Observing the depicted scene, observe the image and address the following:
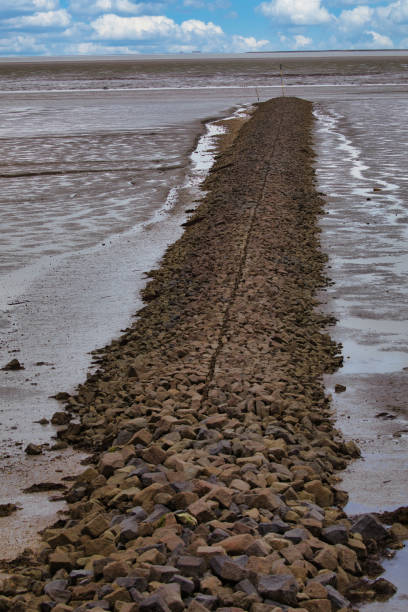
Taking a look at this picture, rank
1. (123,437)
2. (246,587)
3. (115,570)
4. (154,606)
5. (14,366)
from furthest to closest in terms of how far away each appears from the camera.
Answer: (14,366), (123,437), (115,570), (246,587), (154,606)

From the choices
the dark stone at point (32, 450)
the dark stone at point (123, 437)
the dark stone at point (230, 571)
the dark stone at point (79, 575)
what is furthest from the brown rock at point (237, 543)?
the dark stone at point (32, 450)

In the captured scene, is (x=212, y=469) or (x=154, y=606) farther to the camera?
(x=212, y=469)

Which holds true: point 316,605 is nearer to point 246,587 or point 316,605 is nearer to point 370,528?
point 246,587

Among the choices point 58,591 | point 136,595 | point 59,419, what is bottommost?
Answer: point 59,419

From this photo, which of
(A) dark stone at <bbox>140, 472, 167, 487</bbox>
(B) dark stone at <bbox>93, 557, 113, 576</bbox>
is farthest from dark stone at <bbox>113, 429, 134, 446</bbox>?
(B) dark stone at <bbox>93, 557, 113, 576</bbox>

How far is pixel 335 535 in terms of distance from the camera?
4172mm

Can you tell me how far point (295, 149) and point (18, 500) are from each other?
17552mm

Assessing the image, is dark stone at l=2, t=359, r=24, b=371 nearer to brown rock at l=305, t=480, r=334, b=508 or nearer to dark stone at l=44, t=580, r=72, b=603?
brown rock at l=305, t=480, r=334, b=508

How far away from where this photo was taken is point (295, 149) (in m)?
21.2

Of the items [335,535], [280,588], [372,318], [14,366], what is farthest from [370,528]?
[372,318]

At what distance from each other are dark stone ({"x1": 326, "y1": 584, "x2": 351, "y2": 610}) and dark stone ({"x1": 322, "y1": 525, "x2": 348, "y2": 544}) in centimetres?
49

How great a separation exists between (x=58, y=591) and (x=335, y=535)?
1575 millimetres

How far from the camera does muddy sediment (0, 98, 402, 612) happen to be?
11.8 ft

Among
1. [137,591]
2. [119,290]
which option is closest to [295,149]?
[119,290]
